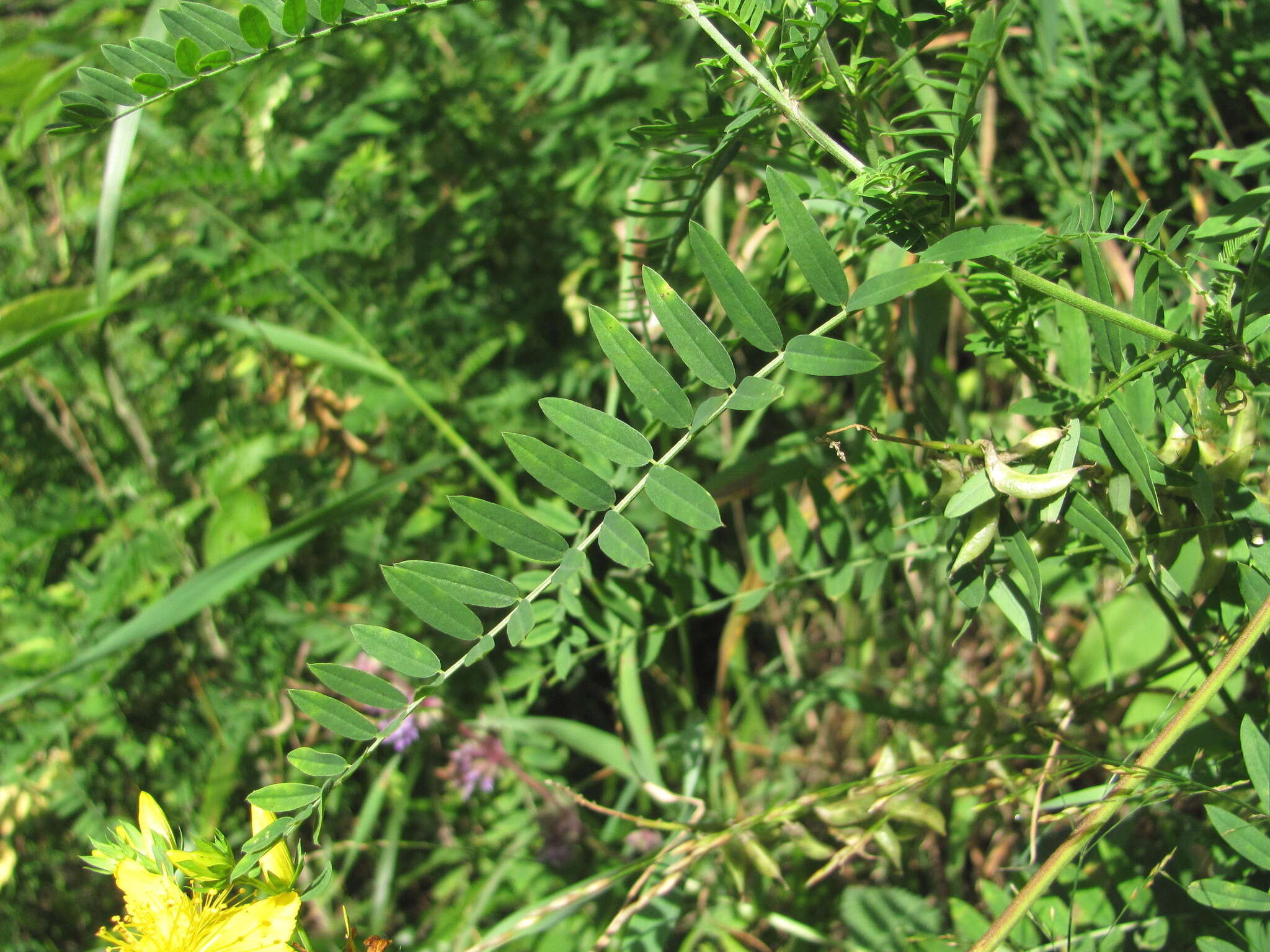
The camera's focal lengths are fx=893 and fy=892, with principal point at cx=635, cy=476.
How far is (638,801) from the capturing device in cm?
153

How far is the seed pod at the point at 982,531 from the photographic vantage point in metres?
0.74

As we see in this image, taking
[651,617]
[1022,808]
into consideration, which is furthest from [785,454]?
[1022,808]

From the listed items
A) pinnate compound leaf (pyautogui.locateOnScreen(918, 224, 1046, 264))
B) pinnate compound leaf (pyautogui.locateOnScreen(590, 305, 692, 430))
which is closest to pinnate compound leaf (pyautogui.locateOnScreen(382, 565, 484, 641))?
pinnate compound leaf (pyautogui.locateOnScreen(590, 305, 692, 430))

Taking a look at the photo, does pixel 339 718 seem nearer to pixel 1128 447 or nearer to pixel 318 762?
pixel 318 762

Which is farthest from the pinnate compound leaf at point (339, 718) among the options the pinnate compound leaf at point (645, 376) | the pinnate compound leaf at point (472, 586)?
Answer: the pinnate compound leaf at point (645, 376)

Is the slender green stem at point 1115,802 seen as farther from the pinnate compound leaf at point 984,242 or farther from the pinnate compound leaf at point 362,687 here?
the pinnate compound leaf at point 362,687

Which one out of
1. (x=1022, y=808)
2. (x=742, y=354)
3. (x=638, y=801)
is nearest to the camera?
(x=1022, y=808)

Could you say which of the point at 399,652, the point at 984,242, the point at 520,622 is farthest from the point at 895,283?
the point at 399,652

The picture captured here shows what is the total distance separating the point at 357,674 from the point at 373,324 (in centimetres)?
103

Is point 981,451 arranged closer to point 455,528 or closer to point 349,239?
point 455,528

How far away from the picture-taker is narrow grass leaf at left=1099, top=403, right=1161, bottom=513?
70 centimetres

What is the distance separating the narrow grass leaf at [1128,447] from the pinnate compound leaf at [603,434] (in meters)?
0.38

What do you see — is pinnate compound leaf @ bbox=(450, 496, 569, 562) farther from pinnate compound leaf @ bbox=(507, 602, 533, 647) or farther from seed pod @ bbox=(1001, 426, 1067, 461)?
seed pod @ bbox=(1001, 426, 1067, 461)

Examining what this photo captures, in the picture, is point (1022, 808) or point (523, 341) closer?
point (1022, 808)
